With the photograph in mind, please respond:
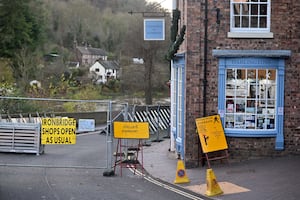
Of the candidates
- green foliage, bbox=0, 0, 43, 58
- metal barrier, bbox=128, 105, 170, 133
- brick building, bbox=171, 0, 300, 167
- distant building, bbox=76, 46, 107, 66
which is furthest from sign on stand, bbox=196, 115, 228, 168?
distant building, bbox=76, 46, 107, 66

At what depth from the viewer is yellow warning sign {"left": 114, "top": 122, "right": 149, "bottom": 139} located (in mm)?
13734

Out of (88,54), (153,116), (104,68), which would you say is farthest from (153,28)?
(88,54)

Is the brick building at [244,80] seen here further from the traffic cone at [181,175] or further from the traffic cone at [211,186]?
the traffic cone at [211,186]

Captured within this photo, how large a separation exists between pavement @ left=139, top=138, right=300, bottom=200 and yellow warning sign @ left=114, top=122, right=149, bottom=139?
1170 mm

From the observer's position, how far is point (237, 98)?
14602mm

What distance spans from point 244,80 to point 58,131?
5.59 m

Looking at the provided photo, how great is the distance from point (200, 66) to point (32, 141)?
656 cm

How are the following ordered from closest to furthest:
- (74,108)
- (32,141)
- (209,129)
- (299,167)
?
1. (299,167)
2. (209,129)
3. (32,141)
4. (74,108)

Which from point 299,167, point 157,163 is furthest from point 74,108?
point 299,167

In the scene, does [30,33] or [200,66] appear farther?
[30,33]

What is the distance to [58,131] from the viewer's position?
13.9 metres

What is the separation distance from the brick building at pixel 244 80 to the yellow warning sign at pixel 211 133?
1.27ft

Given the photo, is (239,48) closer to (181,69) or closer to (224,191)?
(181,69)

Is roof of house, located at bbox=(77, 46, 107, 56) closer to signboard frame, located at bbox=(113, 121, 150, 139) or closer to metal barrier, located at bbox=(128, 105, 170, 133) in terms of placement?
metal barrier, located at bbox=(128, 105, 170, 133)
